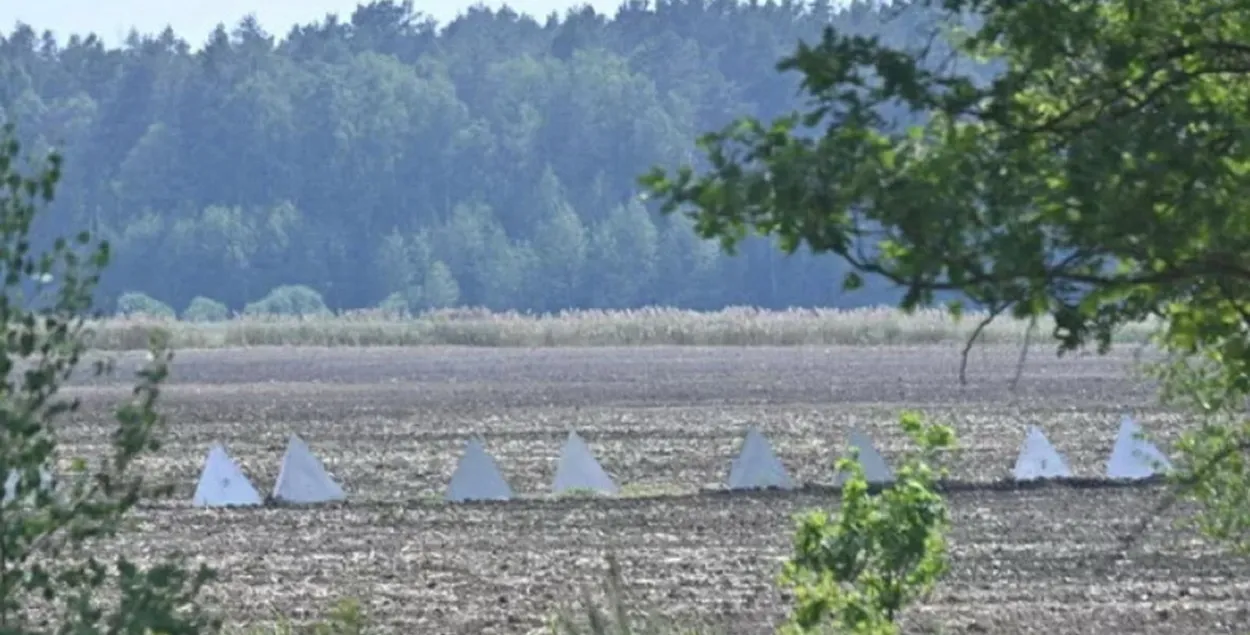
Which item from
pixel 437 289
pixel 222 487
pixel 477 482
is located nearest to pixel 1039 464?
pixel 477 482

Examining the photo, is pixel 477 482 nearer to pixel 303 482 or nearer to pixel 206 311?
pixel 303 482

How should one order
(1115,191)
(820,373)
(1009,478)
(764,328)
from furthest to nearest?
1. (764,328)
2. (820,373)
3. (1009,478)
4. (1115,191)

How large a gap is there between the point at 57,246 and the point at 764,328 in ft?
Result: 229

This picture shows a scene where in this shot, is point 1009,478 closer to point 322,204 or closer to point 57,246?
point 57,246

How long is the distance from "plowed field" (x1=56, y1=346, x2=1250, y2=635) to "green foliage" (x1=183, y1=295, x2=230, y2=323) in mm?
71024

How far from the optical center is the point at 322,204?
141 meters

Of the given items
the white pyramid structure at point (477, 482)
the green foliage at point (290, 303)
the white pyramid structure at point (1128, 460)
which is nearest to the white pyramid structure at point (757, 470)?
the white pyramid structure at point (477, 482)

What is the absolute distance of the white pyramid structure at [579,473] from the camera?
997 inches

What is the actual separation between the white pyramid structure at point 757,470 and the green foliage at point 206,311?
95008 millimetres

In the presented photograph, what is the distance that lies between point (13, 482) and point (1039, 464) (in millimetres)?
20522

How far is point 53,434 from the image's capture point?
659cm

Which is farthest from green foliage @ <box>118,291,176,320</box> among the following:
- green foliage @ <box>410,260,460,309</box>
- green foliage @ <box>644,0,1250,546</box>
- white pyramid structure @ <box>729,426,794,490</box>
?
green foliage @ <box>644,0,1250,546</box>

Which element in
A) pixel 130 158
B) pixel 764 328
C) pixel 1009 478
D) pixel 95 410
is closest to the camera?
pixel 1009 478

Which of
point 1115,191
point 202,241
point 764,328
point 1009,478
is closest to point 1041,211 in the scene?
point 1115,191
